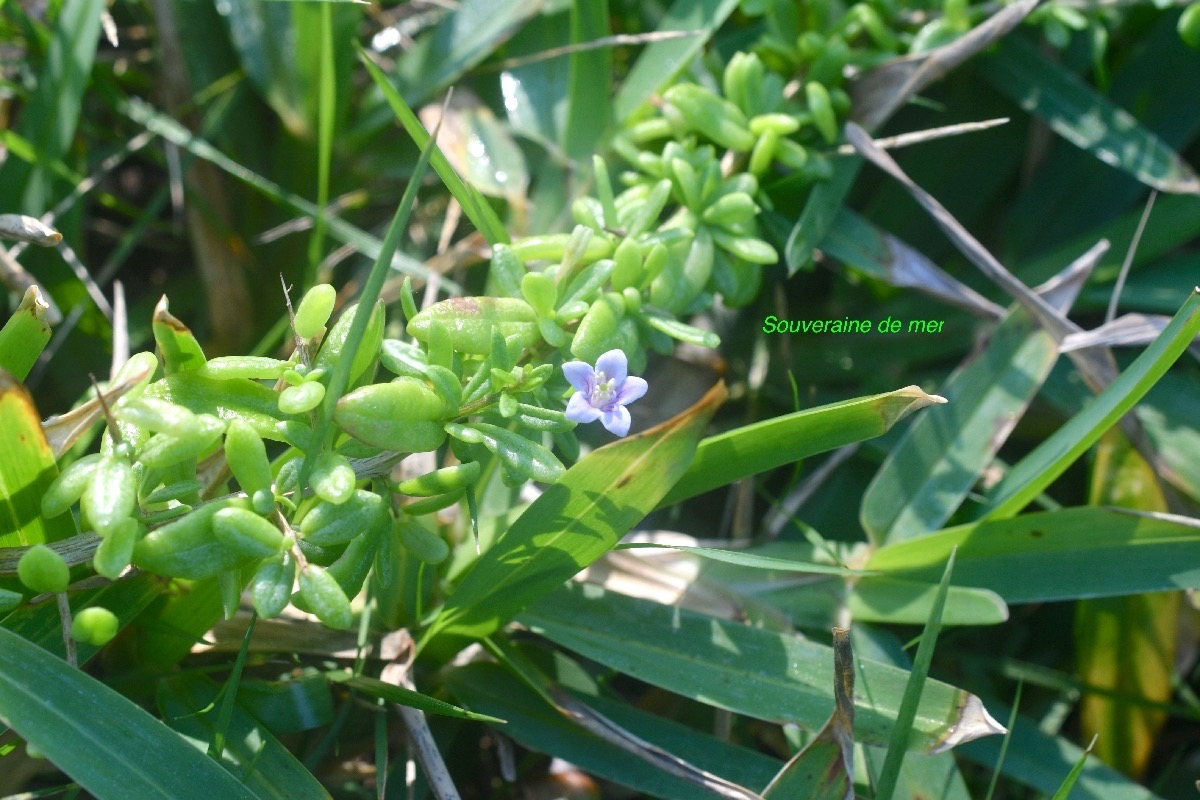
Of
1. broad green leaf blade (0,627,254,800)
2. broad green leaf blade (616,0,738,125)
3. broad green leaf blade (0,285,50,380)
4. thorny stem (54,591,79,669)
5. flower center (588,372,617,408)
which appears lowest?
broad green leaf blade (0,627,254,800)

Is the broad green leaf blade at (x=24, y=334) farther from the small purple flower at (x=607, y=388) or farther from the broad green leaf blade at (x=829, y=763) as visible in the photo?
the broad green leaf blade at (x=829, y=763)

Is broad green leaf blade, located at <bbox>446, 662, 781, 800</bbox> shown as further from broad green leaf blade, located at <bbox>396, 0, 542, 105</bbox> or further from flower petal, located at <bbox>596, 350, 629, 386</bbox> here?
broad green leaf blade, located at <bbox>396, 0, 542, 105</bbox>

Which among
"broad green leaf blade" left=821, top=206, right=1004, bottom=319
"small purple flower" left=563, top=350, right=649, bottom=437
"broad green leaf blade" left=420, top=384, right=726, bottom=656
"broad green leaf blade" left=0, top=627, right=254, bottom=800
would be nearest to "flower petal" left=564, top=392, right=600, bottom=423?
"small purple flower" left=563, top=350, right=649, bottom=437

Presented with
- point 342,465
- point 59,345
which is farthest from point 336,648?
point 59,345

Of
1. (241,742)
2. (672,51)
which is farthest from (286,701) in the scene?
(672,51)

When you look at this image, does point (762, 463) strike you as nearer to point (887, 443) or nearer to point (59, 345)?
point (887, 443)
